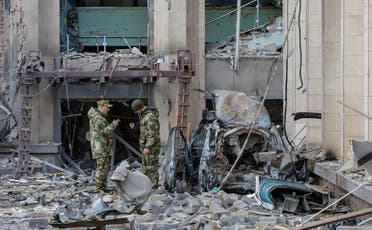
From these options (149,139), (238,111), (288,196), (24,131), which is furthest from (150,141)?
(24,131)

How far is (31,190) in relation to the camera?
49.2 ft

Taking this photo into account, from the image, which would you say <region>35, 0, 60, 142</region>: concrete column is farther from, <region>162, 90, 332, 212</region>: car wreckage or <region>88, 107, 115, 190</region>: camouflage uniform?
<region>162, 90, 332, 212</region>: car wreckage

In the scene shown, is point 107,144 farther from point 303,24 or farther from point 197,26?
point 197,26

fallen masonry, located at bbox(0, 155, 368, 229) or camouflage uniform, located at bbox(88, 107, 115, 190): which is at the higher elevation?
camouflage uniform, located at bbox(88, 107, 115, 190)

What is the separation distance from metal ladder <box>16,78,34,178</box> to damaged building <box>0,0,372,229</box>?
34 mm

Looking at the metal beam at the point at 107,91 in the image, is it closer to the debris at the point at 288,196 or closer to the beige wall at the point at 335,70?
the beige wall at the point at 335,70

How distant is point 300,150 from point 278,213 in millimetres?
4583

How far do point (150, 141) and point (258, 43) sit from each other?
866cm

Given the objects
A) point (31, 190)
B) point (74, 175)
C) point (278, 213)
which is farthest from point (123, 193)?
point (74, 175)

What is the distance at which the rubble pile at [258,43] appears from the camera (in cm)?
2119

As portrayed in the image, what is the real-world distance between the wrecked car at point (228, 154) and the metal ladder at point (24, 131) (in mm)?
4827

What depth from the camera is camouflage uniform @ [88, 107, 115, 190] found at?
1397 centimetres

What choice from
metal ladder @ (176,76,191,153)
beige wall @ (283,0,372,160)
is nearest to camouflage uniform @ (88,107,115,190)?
metal ladder @ (176,76,191,153)

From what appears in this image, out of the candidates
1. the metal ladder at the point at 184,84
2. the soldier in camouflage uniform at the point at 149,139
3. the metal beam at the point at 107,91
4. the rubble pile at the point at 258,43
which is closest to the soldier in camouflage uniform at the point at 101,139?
the soldier in camouflage uniform at the point at 149,139
